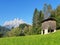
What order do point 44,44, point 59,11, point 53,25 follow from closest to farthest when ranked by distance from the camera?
point 44,44
point 53,25
point 59,11

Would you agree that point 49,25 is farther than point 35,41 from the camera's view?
Yes

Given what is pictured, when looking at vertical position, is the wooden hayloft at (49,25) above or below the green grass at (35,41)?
above

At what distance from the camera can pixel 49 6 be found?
129875 millimetres

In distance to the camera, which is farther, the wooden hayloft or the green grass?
the wooden hayloft

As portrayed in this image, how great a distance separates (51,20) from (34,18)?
59.7m

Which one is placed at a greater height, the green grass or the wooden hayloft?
the wooden hayloft

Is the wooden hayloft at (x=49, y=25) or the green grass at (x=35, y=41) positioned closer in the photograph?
the green grass at (x=35, y=41)

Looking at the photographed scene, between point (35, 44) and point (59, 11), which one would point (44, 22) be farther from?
point (35, 44)

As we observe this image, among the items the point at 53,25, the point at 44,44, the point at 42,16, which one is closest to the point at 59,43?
the point at 44,44

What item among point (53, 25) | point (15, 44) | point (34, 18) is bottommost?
point (15, 44)

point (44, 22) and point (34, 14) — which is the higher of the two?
point (34, 14)

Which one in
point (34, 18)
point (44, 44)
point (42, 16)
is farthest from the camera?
point (34, 18)

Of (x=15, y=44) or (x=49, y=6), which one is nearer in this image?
(x=15, y=44)

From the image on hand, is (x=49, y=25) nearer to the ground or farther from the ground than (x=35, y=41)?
farther from the ground
